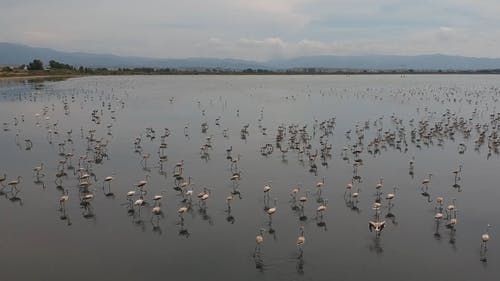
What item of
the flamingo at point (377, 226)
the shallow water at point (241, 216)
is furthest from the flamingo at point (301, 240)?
the flamingo at point (377, 226)

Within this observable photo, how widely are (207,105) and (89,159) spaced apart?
107 feet

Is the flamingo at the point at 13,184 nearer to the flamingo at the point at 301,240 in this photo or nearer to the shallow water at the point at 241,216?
the shallow water at the point at 241,216

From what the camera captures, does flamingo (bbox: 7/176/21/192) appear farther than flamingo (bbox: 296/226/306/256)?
Yes

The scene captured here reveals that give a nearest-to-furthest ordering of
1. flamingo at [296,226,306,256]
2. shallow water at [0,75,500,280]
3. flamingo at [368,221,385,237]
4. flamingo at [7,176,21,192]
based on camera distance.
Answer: shallow water at [0,75,500,280] < flamingo at [296,226,306,256] < flamingo at [368,221,385,237] < flamingo at [7,176,21,192]

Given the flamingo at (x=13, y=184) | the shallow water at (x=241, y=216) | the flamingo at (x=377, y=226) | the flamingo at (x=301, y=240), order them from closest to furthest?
the shallow water at (x=241, y=216) → the flamingo at (x=301, y=240) → the flamingo at (x=377, y=226) → the flamingo at (x=13, y=184)

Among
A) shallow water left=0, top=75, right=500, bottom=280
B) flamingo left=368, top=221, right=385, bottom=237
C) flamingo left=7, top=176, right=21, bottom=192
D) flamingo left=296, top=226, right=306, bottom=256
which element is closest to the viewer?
shallow water left=0, top=75, right=500, bottom=280

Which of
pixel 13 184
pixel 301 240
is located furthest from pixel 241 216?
pixel 13 184

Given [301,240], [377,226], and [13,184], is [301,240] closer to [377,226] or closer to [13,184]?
[377,226]

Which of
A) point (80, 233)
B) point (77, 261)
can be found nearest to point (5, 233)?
point (80, 233)

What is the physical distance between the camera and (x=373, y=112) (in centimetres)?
5562

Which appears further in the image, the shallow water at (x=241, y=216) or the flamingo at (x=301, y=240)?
the flamingo at (x=301, y=240)

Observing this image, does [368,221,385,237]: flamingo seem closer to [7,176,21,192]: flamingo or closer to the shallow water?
the shallow water

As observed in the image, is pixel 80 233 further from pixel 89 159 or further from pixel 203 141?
pixel 203 141

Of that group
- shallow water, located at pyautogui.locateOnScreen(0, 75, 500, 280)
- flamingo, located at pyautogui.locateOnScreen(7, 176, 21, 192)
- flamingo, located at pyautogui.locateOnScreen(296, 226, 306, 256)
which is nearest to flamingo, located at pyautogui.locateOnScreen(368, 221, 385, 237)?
shallow water, located at pyautogui.locateOnScreen(0, 75, 500, 280)
